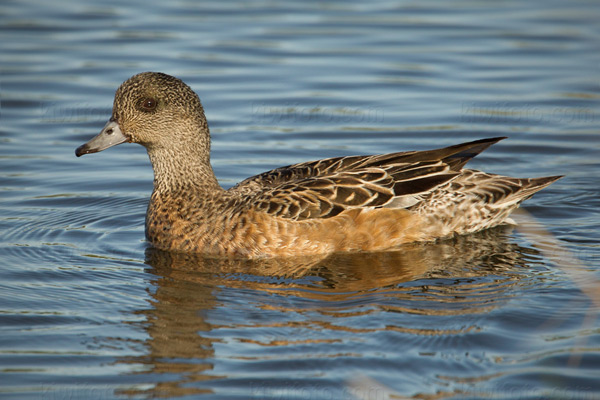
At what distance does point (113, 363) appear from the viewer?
583 cm

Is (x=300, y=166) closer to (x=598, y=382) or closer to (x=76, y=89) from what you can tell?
(x=598, y=382)

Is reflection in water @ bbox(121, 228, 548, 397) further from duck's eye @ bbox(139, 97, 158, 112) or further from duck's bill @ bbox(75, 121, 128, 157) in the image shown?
duck's eye @ bbox(139, 97, 158, 112)

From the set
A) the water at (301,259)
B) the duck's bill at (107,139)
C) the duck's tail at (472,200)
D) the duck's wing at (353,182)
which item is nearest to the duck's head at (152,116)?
the duck's bill at (107,139)

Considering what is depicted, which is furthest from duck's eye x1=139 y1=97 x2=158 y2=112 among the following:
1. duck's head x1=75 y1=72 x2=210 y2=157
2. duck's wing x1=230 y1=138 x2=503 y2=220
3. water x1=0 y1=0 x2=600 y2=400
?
water x1=0 y1=0 x2=600 y2=400

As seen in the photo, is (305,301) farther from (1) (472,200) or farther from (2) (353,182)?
(1) (472,200)

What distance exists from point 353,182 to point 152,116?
5.94ft

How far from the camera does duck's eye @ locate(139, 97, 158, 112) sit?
7.95m

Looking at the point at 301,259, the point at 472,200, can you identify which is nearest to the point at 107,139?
the point at 301,259

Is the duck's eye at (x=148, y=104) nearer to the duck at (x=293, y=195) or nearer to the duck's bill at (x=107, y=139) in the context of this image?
the duck at (x=293, y=195)

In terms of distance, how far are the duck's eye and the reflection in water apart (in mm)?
1214

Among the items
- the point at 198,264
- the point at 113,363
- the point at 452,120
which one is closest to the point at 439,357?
the point at 113,363

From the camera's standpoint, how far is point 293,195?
25.3 feet

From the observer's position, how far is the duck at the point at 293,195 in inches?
303

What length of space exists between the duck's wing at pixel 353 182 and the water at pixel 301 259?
1.49 feet
